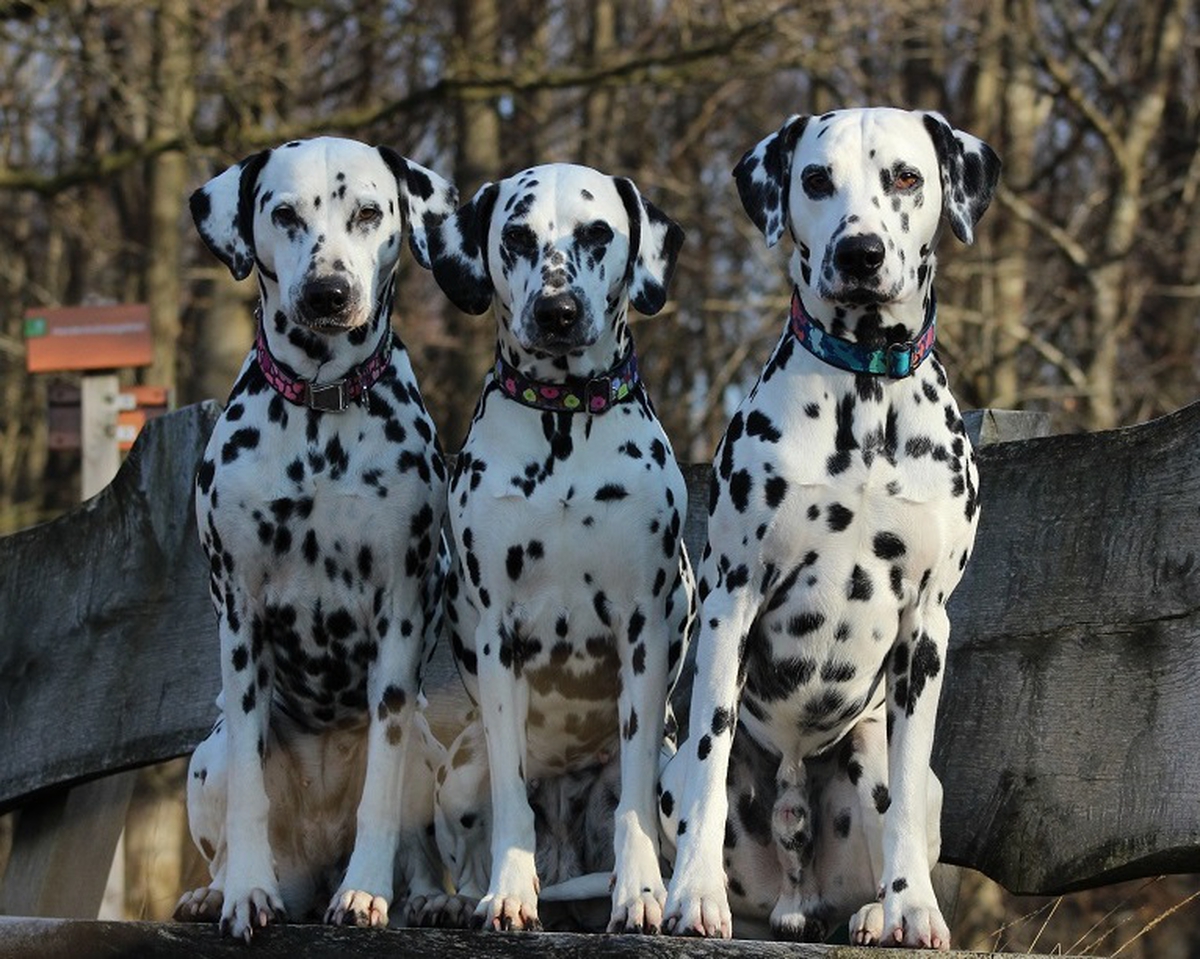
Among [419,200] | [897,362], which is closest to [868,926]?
[897,362]

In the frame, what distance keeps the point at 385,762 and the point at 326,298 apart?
113 cm

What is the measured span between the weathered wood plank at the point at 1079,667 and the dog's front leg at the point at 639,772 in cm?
69

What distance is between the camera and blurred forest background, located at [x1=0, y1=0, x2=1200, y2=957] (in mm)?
12305

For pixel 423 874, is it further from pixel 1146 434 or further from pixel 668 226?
pixel 1146 434

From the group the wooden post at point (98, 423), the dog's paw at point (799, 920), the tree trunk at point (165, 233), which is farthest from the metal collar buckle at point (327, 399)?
the tree trunk at point (165, 233)

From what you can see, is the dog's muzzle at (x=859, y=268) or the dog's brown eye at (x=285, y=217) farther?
the dog's brown eye at (x=285, y=217)

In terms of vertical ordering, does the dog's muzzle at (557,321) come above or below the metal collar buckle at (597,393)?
above

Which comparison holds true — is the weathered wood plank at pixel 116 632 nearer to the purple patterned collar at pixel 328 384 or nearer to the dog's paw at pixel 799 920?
the purple patterned collar at pixel 328 384

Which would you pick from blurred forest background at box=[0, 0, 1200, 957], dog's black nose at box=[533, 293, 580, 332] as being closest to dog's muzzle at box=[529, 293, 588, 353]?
dog's black nose at box=[533, 293, 580, 332]

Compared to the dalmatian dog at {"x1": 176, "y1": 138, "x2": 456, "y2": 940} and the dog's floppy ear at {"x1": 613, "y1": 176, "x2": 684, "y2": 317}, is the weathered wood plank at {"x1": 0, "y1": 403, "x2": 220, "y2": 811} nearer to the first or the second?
the dalmatian dog at {"x1": 176, "y1": 138, "x2": 456, "y2": 940}

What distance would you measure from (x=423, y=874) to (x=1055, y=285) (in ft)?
38.4

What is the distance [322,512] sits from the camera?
488cm

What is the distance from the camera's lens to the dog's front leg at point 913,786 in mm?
4125

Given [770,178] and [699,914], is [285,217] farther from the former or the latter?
[699,914]
